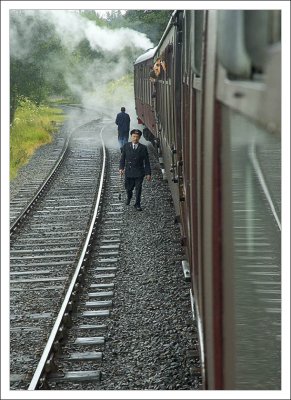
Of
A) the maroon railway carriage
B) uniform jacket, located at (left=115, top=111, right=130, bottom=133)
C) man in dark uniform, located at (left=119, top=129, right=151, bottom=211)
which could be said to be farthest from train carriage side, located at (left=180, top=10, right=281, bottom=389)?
uniform jacket, located at (left=115, top=111, right=130, bottom=133)

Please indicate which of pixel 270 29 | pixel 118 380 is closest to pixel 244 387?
pixel 270 29

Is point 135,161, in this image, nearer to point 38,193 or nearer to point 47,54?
point 38,193

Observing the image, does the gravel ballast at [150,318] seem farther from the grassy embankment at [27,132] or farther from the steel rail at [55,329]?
the grassy embankment at [27,132]

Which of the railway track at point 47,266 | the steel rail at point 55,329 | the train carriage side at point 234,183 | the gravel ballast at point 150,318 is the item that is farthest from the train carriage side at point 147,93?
the train carriage side at point 234,183

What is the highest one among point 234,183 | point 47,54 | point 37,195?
point 47,54

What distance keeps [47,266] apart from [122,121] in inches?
287

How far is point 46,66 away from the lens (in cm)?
2361

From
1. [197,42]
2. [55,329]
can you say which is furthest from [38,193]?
[197,42]

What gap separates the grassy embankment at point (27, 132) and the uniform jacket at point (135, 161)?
589cm

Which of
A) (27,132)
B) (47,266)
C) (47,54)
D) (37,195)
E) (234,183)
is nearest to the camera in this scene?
(234,183)

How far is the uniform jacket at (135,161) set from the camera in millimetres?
11367

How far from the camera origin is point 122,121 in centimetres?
1577

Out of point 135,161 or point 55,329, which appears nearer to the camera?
point 55,329

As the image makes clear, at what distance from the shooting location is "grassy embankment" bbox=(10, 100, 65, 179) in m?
18.8
